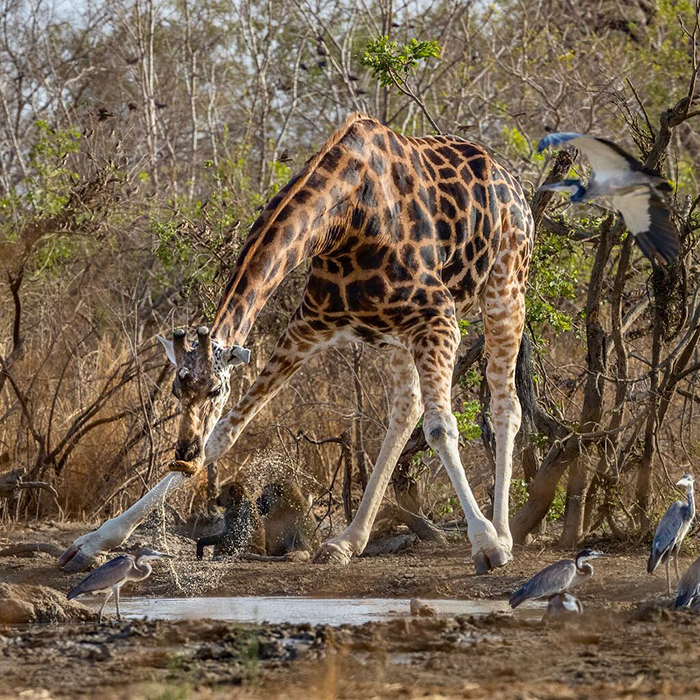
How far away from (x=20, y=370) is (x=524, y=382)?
434 centimetres

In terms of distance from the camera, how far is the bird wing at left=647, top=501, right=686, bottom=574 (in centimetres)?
645

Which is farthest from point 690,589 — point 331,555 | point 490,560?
point 331,555

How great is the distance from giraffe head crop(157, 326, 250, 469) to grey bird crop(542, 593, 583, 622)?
71.3 inches

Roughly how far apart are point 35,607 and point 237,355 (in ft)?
4.85

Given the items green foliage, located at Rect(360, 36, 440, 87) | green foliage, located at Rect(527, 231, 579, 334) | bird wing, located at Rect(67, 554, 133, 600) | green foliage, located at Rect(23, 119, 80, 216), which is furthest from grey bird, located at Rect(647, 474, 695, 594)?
green foliage, located at Rect(23, 119, 80, 216)

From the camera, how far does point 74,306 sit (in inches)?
463

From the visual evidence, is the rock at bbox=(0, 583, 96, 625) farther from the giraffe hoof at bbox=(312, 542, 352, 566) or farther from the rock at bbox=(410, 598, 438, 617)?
the giraffe hoof at bbox=(312, 542, 352, 566)

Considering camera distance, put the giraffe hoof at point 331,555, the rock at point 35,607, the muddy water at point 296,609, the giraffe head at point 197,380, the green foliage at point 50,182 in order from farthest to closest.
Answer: the green foliage at point 50,182 < the giraffe hoof at point 331,555 < the giraffe head at point 197,380 < the muddy water at point 296,609 < the rock at point 35,607

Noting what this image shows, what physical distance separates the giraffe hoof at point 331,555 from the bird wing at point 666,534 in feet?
6.31

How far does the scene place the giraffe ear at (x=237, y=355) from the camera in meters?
6.09

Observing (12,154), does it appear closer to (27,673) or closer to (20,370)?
(20,370)

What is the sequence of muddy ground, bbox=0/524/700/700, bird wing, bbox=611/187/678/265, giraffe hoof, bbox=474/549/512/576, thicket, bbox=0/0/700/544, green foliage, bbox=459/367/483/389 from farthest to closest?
green foliage, bbox=459/367/483/389 < thicket, bbox=0/0/700/544 < giraffe hoof, bbox=474/549/512/576 < bird wing, bbox=611/187/678/265 < muddy ground, bbox=0/524/700/700

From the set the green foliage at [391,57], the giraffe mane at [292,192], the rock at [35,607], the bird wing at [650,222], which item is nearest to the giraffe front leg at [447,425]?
the giraffe mane at [292,192]

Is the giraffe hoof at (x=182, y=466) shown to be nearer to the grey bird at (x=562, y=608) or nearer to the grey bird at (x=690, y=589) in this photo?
the grey bird at (x=562, y=608)
